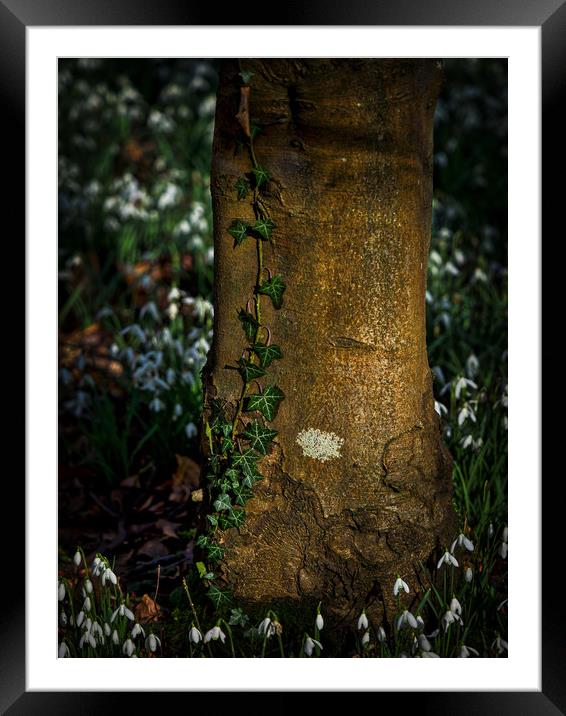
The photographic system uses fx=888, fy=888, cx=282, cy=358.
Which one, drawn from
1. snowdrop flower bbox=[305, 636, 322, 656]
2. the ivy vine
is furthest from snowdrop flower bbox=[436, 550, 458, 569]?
the ivy vine

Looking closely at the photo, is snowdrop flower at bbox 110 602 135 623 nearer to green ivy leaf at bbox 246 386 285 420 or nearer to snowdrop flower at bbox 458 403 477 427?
green ivy leaf at bbox 246 386 285 420

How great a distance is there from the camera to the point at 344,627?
242 centimetres

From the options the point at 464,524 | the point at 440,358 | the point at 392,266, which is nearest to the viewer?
the point at 392,266

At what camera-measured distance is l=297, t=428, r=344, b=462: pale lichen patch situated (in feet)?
7.50

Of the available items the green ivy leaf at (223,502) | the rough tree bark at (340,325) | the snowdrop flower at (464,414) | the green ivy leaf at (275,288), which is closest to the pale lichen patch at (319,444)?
the rough tree bark at (340,325)

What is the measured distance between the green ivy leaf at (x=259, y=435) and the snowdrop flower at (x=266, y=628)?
0.44 meters

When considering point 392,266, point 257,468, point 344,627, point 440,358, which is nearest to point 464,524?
point 344,627

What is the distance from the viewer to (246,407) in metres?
2.32

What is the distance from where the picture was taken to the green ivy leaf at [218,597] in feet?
7.97

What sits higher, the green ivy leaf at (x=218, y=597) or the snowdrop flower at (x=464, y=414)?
the snowdrop flower at (x=464, y=414)

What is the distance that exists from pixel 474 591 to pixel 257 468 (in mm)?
729

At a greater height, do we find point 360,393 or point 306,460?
point 360,393
